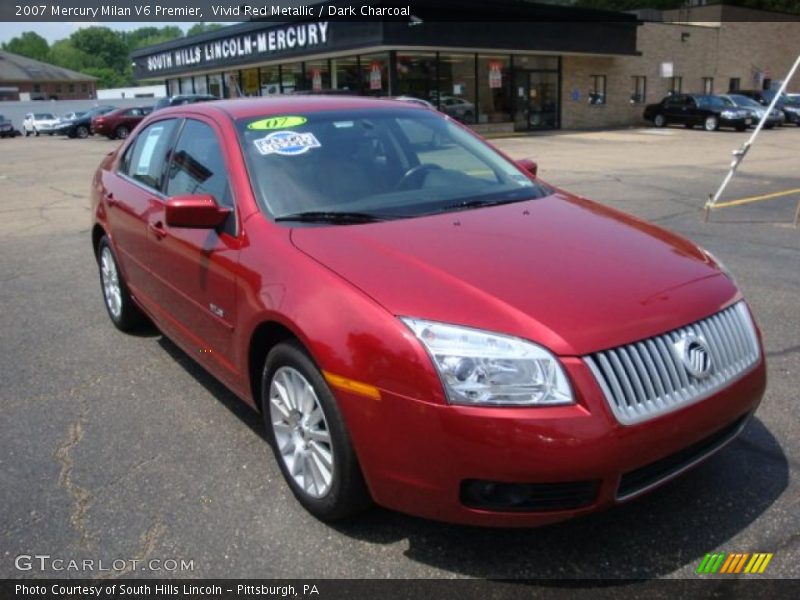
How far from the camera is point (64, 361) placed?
15.8 feet

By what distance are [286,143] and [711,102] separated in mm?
30372

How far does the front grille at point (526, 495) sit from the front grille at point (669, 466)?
5.6 inches

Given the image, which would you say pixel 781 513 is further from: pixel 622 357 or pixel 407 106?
pixel 407 106

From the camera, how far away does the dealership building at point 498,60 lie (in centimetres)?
2656

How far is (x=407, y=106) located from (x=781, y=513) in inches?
114

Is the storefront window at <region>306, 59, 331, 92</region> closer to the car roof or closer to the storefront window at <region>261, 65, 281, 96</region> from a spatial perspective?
the storefront window at <region>261, 65, 281, 96</region>

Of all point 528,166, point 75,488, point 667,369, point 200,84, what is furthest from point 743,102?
point 75,488

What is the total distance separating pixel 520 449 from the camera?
2271 millimetres

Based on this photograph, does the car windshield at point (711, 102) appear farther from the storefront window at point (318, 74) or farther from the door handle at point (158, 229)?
the door handle at point (158, 229)

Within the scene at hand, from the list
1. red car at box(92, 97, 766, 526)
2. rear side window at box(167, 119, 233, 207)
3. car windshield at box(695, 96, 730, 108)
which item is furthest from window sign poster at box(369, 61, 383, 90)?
red car at box(92, 97, 766, 526)

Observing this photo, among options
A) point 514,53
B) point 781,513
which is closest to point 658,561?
point 781,513

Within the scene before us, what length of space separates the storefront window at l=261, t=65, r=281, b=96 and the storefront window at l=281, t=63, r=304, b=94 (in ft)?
1.25

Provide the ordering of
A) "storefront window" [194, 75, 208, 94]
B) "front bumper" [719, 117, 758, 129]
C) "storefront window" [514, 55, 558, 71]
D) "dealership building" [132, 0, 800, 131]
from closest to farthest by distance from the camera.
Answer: "dealership building" [132, 0, 800, 131]
"front bumper" [719, 117, 758, 129]
"storefront window" [514, 55, 558, 71]
"storefront window" [194, 75, 208, 94]

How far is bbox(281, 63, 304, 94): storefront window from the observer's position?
31.7 m
